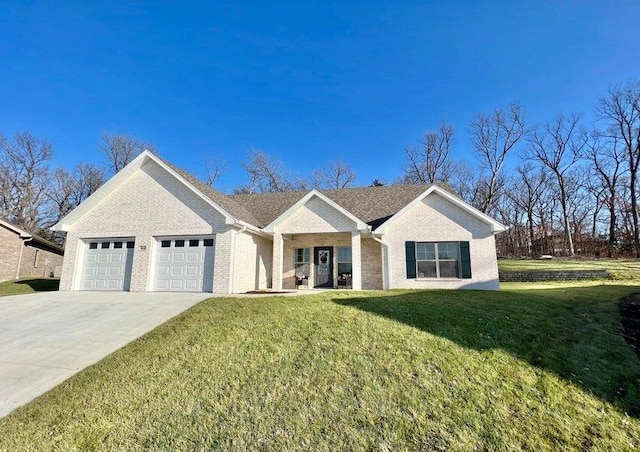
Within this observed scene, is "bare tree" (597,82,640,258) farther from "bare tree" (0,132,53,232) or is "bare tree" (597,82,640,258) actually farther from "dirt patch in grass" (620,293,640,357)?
"bare tree" (0,132,53,232)

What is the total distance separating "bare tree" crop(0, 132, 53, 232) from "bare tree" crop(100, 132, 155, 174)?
6403 mm

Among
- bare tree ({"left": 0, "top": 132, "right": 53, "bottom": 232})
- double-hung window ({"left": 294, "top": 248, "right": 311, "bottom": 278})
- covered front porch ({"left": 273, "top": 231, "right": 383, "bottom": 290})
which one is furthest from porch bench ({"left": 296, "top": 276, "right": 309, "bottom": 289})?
bare tree ({"left": 0, "top": 132, "right": 53, "bottom": 232})

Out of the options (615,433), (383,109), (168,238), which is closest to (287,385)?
(615,433)

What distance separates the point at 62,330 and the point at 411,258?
12051 mm

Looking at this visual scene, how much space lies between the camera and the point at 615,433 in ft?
12.4

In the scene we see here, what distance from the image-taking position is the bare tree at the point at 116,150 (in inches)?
1362

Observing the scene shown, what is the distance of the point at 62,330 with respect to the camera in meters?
8.06

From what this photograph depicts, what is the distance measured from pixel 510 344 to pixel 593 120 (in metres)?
35.9

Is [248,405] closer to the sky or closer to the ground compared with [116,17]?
closer to the ground

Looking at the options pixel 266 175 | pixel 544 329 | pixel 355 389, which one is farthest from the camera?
pixel 266 175

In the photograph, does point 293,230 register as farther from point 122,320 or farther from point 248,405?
point 248,405

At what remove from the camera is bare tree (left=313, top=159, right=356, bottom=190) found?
34.7 meters

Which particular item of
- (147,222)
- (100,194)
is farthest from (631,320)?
(100,194)

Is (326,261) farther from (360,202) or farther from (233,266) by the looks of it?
(233,266)
